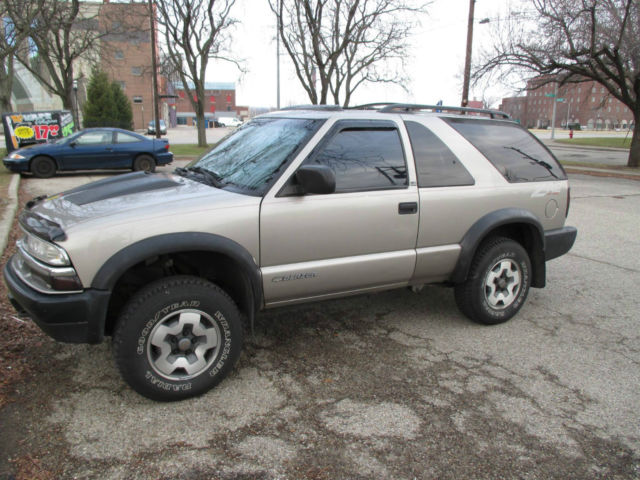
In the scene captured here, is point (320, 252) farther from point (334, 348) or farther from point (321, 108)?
point (321, 108)

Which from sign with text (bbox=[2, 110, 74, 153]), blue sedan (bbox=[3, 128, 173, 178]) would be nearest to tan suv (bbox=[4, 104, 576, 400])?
blue sedan (bbox=[3, 128, 173, 178])

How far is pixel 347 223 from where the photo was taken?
336 centimetres

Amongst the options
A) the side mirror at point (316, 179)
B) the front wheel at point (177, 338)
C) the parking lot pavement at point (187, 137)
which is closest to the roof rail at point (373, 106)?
the side mirror at point (316, 179)

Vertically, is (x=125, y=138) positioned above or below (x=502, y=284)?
above

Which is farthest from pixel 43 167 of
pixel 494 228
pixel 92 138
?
pixel 494 228

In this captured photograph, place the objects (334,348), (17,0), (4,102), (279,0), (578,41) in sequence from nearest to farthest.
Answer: (334,348) → (17,0) → (578,41) → (4,102) → (279,0)

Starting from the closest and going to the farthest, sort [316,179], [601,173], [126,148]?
[316,179], [126,148], [601,173]

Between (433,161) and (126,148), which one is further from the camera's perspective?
(126,148)

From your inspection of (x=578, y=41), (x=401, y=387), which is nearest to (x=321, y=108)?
(x=401, y=387)

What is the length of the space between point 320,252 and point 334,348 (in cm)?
82

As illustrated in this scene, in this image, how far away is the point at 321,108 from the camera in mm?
3953

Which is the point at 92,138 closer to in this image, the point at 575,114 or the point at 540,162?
the point at 540,162

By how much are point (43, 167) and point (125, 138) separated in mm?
2347

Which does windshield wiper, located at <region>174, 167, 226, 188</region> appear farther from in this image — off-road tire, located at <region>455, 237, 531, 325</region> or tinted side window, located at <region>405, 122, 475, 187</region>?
off-road tire, located at <region>455, 237, 531, 325</region>
